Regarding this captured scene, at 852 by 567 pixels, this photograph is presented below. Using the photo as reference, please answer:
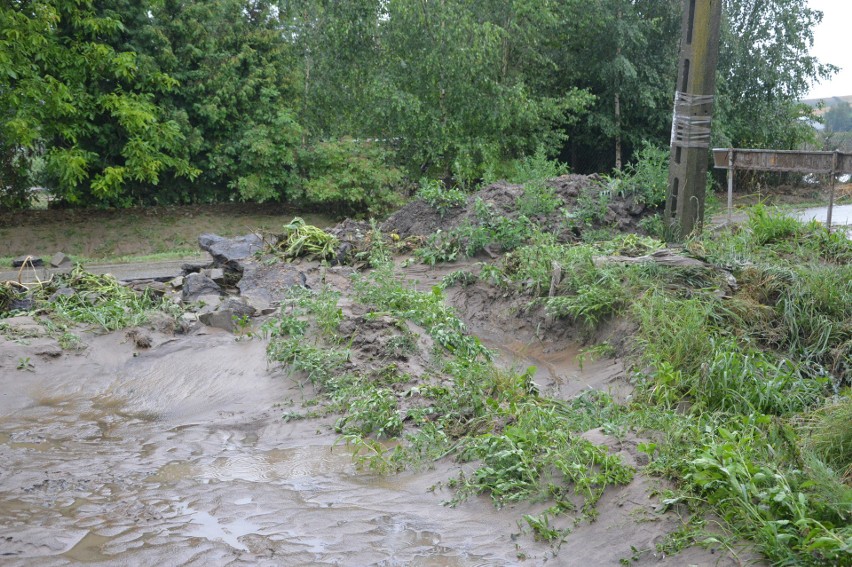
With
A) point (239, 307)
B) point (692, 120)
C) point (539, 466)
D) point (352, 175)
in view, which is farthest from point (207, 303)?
point (352, 175)

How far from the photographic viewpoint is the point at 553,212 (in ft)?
32.9

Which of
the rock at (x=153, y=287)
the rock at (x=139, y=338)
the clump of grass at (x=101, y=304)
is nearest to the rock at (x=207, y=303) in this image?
the clump of grass at (x=101, y=304)

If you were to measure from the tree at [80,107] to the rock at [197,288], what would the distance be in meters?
10.2

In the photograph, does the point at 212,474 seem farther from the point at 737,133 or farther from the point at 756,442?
the point at 737,133

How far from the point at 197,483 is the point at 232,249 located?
6.47 meters

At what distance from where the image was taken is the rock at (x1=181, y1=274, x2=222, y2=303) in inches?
359

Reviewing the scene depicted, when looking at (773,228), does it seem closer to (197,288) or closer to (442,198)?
(442,198)

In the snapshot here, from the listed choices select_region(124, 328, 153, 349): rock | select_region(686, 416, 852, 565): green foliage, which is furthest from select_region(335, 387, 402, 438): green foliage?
select_region(124, 328, 153, 349): rock

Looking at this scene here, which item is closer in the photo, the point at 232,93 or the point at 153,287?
the point at 153,287

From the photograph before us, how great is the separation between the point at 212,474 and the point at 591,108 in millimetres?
18835

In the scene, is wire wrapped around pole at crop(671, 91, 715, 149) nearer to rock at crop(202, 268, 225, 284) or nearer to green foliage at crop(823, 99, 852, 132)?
rock at crop(202, 268, 225, 284)

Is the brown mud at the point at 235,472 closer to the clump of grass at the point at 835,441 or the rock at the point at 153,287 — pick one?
the clump of grass at the point at 835,441

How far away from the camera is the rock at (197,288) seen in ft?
29.9

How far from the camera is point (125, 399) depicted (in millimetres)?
6668
